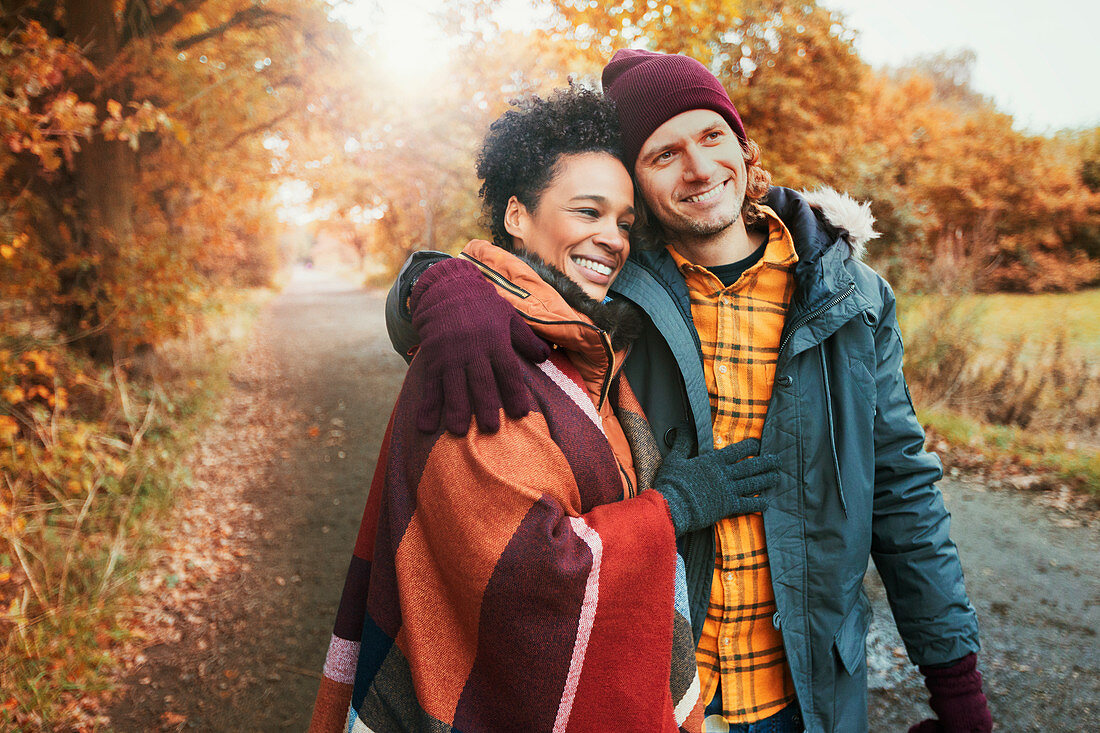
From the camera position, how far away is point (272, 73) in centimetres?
820

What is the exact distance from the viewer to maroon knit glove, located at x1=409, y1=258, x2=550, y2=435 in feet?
4.00

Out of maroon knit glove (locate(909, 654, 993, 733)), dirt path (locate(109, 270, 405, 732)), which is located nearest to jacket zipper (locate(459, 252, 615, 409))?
maroon knit glove (locate(909, 654, 993, 733))

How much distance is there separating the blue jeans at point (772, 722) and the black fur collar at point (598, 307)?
105cm

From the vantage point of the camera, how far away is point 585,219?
1.72m

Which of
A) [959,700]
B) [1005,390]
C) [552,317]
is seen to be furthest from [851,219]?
[1005,390]

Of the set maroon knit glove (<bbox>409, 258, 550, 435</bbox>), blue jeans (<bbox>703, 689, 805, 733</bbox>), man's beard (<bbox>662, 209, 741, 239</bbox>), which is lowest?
blue jeans (<bbox>703, 689, 805, 733</bbox>)

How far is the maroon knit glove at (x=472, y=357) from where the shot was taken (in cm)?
122

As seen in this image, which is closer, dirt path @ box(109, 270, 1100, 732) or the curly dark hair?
→ the curly dark hair

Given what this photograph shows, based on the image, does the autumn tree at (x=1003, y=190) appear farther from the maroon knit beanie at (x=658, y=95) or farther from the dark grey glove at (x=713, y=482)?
the dark grey glove at (x=713, y=482)

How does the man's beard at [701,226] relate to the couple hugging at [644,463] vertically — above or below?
above

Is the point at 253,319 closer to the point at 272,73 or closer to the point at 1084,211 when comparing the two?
the point at 272,73

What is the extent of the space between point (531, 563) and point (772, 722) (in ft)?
3.59

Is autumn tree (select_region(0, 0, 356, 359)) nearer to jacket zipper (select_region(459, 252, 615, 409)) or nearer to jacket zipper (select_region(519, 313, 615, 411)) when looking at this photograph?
jacket zipper (select_region(459, 252, 615, 409))

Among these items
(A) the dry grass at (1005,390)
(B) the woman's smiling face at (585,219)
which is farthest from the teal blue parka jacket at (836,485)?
(A) the dry grass at (1005,390)
